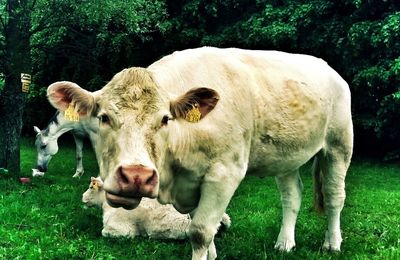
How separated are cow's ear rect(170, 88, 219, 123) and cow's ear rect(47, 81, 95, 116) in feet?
2.31

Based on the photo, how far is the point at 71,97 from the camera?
16.6 ft

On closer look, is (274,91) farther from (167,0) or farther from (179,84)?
(167,0)

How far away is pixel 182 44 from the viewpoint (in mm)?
23500

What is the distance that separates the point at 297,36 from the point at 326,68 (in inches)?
534

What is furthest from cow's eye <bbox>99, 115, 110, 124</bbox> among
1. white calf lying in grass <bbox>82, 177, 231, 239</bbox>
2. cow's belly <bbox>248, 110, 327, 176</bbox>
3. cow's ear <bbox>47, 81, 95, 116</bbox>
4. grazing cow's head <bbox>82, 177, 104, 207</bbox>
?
grazing cow's head <bbox>82, 177, 104, 207</bbox>

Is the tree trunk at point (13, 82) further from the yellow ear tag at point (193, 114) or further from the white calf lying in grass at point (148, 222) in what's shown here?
the yellow ear tag at point (193, 114)

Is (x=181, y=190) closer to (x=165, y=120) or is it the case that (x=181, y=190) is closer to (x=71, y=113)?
(x=165, y=120)

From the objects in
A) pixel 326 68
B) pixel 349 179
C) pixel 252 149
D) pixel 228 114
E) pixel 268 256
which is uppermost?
pixel 326 68

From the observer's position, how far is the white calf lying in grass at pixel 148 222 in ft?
24.4

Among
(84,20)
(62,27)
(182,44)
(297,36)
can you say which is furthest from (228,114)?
(182,44)

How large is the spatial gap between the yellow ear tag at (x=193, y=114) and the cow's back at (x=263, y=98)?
21 centimetres

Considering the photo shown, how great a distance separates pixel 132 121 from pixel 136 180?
534 mm

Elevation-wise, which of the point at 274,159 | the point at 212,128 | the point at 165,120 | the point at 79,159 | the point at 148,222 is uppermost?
the point at 165,120

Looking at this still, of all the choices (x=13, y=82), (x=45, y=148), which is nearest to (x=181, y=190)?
(x=13, y=82)
